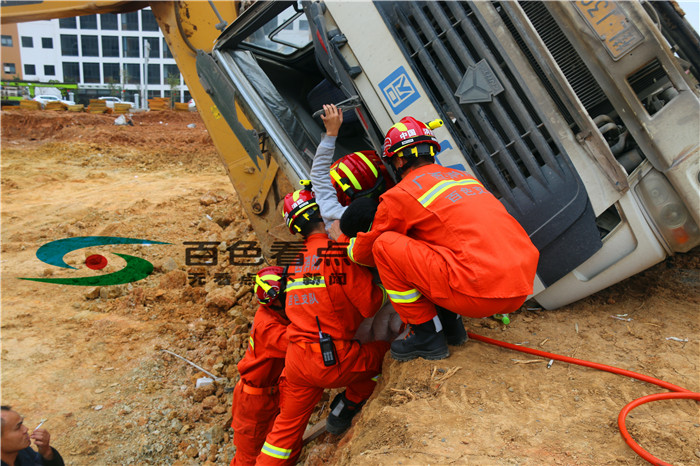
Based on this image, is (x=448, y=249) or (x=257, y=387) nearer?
(x=448, y=249)

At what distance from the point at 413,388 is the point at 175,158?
11.3m

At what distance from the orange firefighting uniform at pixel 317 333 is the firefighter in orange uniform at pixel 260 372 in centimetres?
24

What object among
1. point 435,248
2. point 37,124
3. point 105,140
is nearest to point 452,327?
point 435,248

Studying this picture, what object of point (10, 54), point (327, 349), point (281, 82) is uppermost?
point (10, 54)

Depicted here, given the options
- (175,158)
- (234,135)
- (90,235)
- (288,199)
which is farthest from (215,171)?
(288,199)

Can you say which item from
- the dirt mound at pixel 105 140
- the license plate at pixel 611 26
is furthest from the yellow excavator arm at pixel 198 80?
the dirt mound at pixel 105 140

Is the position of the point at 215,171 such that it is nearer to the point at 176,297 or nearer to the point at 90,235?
the point at 90,235

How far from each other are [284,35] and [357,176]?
7.11ft

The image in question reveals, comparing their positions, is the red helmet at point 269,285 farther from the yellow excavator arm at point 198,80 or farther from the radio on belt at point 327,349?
the yellow excavator arm at point 198,80

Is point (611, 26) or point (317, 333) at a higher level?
point (611, 26)

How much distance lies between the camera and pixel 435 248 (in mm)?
2359

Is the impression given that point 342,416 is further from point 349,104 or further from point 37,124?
point 37,124

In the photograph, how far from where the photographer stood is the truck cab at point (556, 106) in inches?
96.3

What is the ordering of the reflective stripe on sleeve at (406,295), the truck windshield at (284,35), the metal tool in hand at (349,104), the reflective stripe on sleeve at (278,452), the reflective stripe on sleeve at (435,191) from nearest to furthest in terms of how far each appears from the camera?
1. the reflective stripe on sleeve at (435,191)
2. the reflective stripe on sleeve at (406,295)
3. the reflective stripe on sleeve at (278,452)
4. the metal tool in hand at (349,104)
5. the truck windshield at (284,35)
